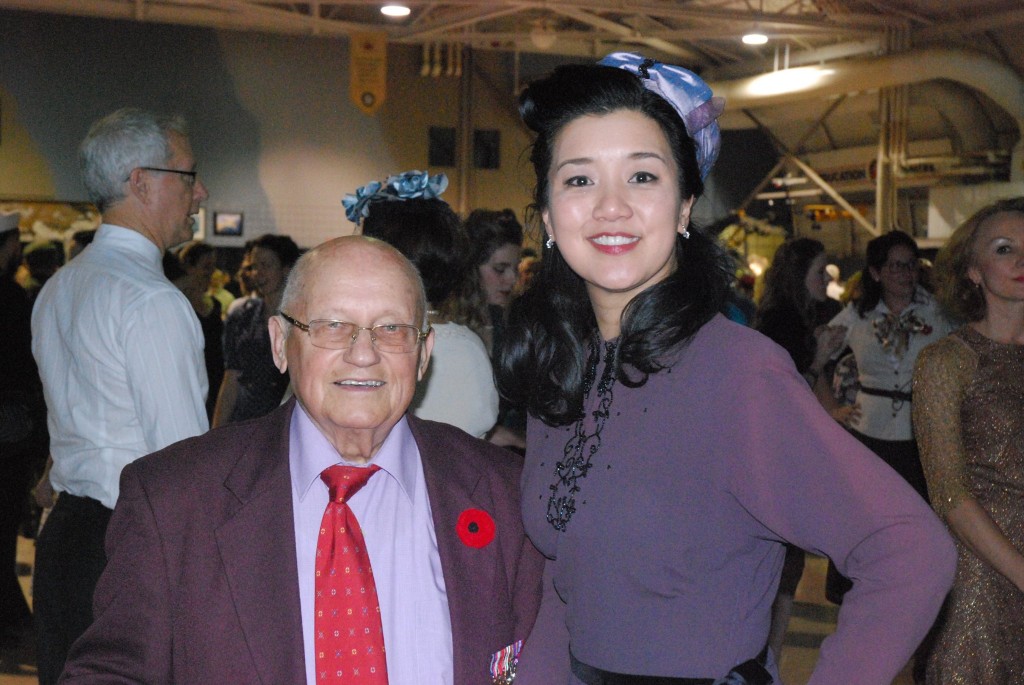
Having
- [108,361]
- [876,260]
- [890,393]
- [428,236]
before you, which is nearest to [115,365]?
[108,361]

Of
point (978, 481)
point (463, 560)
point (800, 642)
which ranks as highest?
point (463, 560)

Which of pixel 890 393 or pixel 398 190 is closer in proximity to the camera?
pixel 398 190

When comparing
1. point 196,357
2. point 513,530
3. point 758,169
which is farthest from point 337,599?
point 758,169

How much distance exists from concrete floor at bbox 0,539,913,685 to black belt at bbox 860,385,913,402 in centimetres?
118

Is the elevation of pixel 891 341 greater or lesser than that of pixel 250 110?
lesser

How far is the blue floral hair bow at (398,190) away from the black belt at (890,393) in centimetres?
301

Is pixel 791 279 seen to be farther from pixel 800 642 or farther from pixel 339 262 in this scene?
pixel 339 262

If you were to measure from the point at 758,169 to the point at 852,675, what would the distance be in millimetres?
15791

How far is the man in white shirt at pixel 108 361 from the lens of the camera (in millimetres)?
2611

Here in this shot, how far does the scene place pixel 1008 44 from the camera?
11656 millimetres

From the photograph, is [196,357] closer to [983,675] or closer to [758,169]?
[983,675]

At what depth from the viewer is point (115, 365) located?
105 inches

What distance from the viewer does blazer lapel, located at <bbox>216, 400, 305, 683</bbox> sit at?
1633 millimetres

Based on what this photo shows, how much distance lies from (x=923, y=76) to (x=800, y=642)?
828 centimetres
